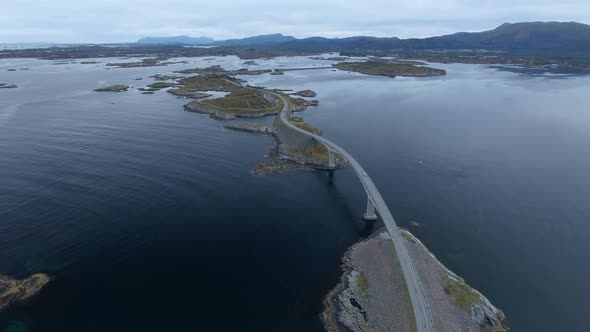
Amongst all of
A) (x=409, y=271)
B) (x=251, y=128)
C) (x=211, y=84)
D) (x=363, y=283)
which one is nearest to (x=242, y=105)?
(x=251, y=128)

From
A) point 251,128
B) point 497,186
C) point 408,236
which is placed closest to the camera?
point 408,236

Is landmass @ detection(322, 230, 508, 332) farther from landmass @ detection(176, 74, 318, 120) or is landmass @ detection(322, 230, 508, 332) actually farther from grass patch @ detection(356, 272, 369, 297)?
landmass @ detection(176, 74, 318, 120)

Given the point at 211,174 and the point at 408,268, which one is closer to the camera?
the point at 408,268

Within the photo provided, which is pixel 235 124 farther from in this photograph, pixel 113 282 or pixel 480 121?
pixel 480 121

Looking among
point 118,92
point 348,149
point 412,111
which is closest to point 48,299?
point 348,149

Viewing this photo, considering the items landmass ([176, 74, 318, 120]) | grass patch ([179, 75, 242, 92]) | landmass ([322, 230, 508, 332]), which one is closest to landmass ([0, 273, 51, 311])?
landmass ([322, 230, 508, 332])

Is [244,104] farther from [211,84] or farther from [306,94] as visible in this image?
[211,84]
